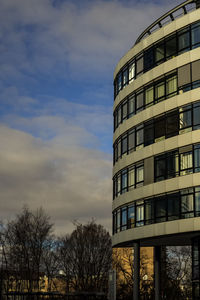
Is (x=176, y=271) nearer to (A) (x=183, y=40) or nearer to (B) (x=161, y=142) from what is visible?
(B) (x=161, y=142)

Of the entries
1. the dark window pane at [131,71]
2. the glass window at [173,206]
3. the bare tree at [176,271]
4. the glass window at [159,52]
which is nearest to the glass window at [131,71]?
the dark window pane at [131,71]

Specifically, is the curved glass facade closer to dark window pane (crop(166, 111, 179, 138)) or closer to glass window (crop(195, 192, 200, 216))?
dark window pane (crop(166, 111, 179, 138))

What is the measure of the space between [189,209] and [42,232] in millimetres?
43069

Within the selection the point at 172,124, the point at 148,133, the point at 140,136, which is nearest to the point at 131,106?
the point at 140,136

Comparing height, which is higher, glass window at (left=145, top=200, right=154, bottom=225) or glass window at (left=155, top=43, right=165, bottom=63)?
glass window at (left=155, top=43, right=165, bottom=63)

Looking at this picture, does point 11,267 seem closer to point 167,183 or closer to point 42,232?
point 42,232

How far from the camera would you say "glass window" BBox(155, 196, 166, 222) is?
3547 centimetres

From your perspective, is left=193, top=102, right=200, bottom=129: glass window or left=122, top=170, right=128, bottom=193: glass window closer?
left=193, top=102, right=200, bottom=129: glass window

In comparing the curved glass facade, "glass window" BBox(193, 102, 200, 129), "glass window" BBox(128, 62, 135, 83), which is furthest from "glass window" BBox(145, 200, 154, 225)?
"glass window" BBox(128, 62, 135, 83)

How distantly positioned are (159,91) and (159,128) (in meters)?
2.94

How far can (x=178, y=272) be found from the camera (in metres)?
70.3

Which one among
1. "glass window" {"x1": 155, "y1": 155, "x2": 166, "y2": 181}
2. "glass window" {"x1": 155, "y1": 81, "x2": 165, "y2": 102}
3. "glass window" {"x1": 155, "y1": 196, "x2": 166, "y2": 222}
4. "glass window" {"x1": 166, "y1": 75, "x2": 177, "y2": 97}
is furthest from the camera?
"glass window" {"x1": 155, "y1": 81, "x2": 165, "y2": 102}

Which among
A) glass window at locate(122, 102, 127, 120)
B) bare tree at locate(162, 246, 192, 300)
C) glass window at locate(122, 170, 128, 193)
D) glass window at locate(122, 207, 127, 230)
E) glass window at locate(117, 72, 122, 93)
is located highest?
glass window at locate(117, 72, 122, 93)

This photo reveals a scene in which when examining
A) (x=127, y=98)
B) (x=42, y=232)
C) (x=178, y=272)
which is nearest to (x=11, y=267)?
(x=42, y=232)
